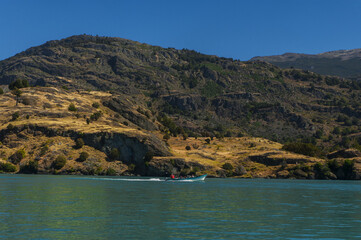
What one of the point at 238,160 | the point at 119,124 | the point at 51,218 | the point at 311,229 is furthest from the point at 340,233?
the point at 119,124

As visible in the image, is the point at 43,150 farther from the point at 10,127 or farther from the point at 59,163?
the point at 10,127

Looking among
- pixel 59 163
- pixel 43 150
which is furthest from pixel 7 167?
pixel 59 163

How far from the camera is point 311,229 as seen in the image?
33688mm

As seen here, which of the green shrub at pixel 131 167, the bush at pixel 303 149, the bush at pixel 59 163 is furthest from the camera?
the bush at pixel 303 149

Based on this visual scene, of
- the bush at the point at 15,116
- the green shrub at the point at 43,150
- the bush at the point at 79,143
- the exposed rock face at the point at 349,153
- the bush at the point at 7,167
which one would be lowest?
the bush at the point at 7,167

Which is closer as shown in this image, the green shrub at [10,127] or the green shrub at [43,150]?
the green shrub at [43,150]

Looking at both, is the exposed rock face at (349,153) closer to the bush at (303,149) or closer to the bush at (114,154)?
the bush at (303,149)

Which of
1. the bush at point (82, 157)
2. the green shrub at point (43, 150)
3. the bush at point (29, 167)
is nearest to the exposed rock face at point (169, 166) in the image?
the bush at point (82, 157)

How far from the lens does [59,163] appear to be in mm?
146625

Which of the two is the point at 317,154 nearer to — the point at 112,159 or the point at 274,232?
the point at 112,159

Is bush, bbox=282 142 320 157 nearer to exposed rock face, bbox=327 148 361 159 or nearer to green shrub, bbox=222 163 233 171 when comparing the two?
exposed rock face, bbox=327 148 361 159

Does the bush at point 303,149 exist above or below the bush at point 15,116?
below

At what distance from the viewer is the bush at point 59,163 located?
481ft

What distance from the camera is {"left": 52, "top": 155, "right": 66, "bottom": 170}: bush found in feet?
481
